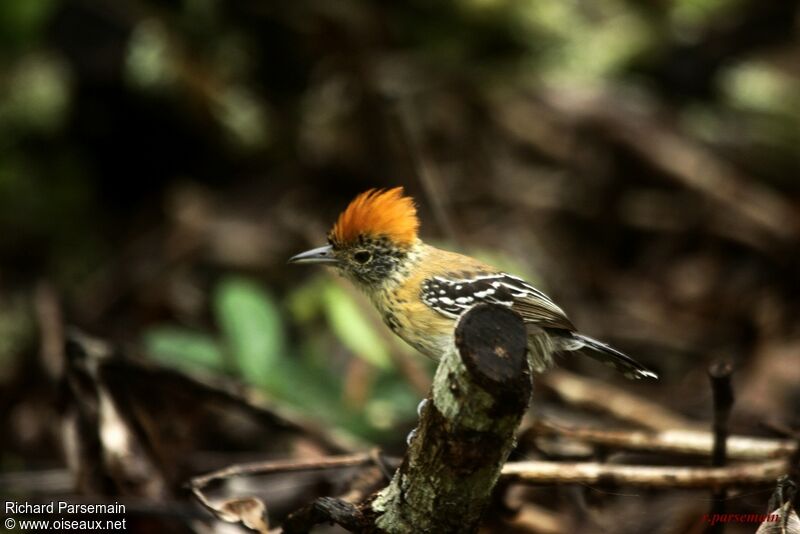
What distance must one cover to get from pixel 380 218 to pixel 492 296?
615 mm

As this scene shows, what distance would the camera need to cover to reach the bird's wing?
411 cm

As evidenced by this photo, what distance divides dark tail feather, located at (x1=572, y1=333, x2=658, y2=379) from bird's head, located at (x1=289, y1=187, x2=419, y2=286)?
90 centimetres

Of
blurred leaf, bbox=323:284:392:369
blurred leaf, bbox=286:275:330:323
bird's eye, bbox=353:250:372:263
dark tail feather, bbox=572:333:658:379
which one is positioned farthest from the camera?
blurred leaf, bbox=286:275:330:323

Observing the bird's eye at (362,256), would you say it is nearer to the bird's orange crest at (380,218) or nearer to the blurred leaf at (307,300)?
the bird's orange crest at (380,218)

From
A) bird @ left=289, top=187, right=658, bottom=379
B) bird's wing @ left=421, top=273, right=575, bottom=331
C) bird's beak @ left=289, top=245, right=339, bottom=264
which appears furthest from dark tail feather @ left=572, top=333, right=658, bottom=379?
bird's beak @ left=289, top=245, right=339, bottom=264

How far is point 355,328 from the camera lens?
18.1 ft

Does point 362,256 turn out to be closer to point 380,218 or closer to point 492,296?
point 380,218

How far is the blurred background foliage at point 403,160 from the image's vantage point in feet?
25.0

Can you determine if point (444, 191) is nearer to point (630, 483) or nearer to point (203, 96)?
point (203, 96)

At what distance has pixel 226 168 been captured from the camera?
8820 millimetres

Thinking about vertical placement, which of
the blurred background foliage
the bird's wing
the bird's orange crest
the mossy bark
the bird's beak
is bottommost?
the mossy bark

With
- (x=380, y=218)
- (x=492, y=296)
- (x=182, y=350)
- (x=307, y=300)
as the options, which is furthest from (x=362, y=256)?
(x=307, y=300)

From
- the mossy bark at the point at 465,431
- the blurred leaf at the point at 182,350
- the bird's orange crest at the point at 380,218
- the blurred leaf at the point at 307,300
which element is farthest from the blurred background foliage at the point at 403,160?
the mossy bark at the point at 465,431

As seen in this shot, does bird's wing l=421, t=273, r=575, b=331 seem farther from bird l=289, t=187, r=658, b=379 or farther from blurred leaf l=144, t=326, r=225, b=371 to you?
blurred leaf l=144, t=326, r=225, b=371
